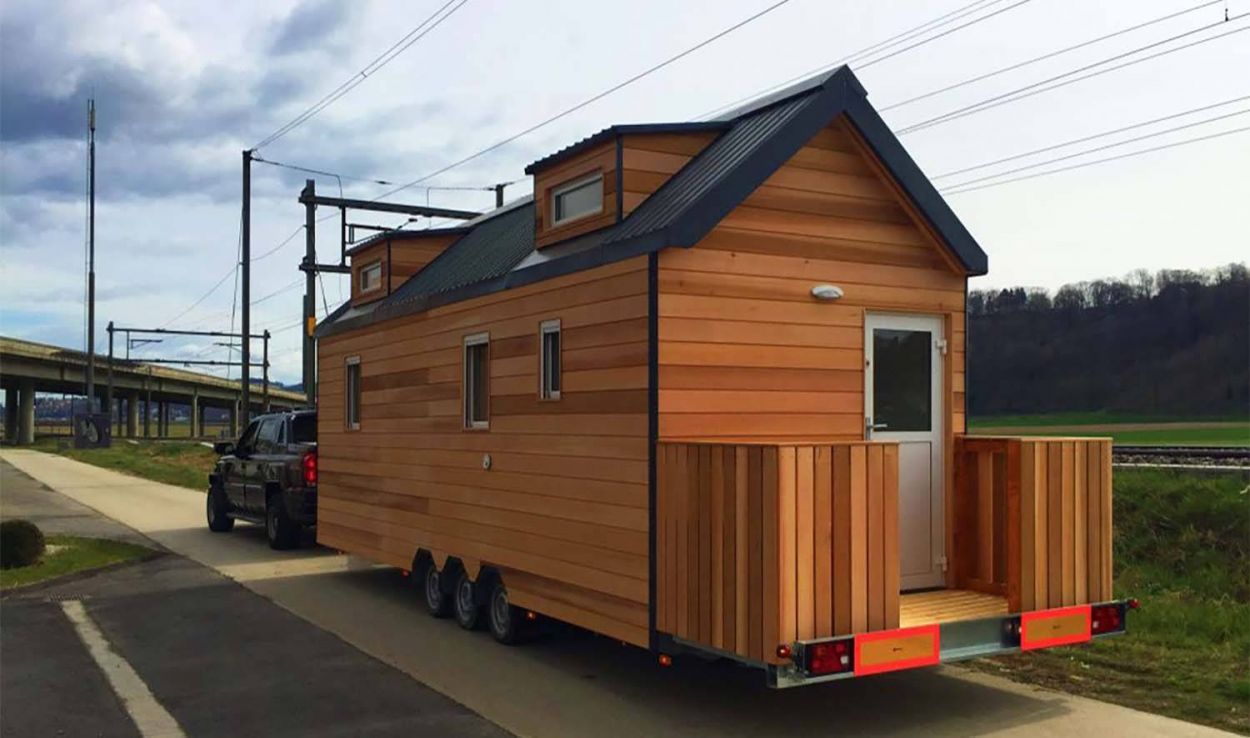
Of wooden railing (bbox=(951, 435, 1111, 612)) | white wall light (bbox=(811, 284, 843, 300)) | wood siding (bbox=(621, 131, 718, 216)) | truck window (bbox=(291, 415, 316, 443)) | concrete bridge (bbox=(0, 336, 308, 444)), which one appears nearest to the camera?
wooden railing (bbox=(951, 435, 1111, 612))

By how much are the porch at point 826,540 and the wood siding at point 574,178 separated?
1986 mm

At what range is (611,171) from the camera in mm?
7500

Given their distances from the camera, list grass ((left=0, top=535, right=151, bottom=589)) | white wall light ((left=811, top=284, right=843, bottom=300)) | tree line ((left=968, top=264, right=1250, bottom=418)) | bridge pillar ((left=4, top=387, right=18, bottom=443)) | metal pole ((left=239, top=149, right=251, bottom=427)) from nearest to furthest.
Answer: white wall light ((left=811, top=284, right=843, bottom=300)) → grass ((left=0, top=535, right=151, bottom=589)) → metal pole ((left=239, top=149, right=251, bottom=427)) → tree line ((left=968, top=264, right=1250, bottom=418)) → bridge pillar ((left=4, top=387, right=18, bottom=443))

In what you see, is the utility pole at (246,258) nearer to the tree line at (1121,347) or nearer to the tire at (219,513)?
the tire at (219,513)

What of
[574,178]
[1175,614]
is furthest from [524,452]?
[1175,614]

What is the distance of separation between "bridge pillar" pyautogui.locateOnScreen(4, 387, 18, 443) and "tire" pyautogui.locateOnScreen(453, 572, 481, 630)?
2690 inches

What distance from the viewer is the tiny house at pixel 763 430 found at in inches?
222

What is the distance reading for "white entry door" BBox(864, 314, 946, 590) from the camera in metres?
7.25

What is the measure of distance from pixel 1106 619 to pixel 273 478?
36.1ft

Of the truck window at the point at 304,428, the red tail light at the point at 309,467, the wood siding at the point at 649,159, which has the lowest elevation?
the red tail light at the point at 309,467

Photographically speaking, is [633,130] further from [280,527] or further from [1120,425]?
[1120,425]

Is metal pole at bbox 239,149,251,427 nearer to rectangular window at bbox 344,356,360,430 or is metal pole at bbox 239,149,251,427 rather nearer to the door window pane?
rectangular window at bbox 344,356,360,430

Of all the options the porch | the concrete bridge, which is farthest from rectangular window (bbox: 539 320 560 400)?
the concrete bridge

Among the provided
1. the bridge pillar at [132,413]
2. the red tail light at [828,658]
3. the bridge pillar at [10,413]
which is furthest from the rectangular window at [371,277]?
the bridge pillar at [132,413]
